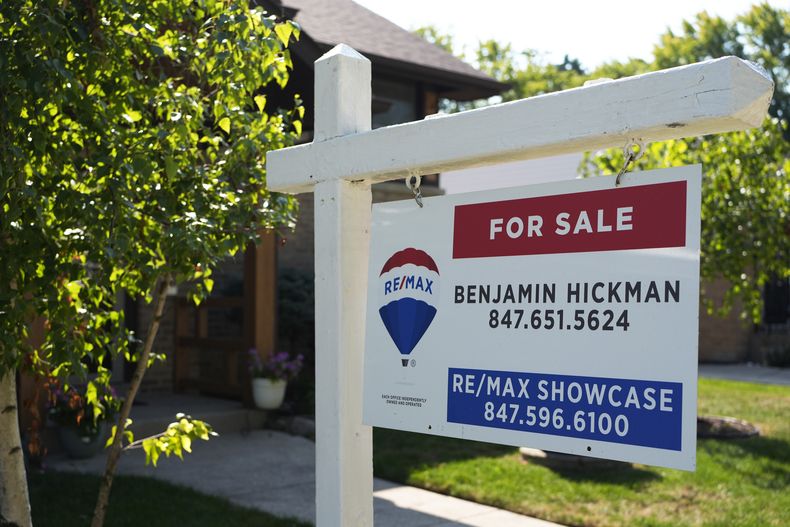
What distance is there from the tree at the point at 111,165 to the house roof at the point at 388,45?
7.87 meters

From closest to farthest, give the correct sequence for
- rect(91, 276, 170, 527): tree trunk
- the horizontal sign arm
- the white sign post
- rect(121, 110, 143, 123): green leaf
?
1. the horizontal sign arm
2. the white sign post
3. rect(121, 110, 143, 123): green leaf
4. rect(91, 276, 170, 527): tree trunk

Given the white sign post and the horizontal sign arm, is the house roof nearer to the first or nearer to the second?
the white sign post

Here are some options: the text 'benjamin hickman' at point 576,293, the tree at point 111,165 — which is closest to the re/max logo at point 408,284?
the text 'benjamin hickman' at point 576,293

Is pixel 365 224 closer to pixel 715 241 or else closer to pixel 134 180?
pixel 134 180

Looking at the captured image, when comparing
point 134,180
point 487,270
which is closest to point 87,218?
point 134,180

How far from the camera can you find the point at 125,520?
597 cm

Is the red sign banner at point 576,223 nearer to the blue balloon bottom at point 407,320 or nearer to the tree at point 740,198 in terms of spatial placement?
the blue balloon bottom at point 407,320

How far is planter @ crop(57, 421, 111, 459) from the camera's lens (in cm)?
811

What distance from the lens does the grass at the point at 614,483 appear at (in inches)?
249

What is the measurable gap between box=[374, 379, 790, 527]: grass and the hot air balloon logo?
381 cm

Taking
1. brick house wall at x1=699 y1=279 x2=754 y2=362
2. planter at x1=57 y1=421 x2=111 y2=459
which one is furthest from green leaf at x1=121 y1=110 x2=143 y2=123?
brick house wall at x1=699 y1=279 x2=754 y2=362

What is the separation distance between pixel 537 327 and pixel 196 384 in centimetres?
940

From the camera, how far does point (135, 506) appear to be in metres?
6.34

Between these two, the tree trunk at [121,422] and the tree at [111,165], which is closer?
the tree at [111,165]
